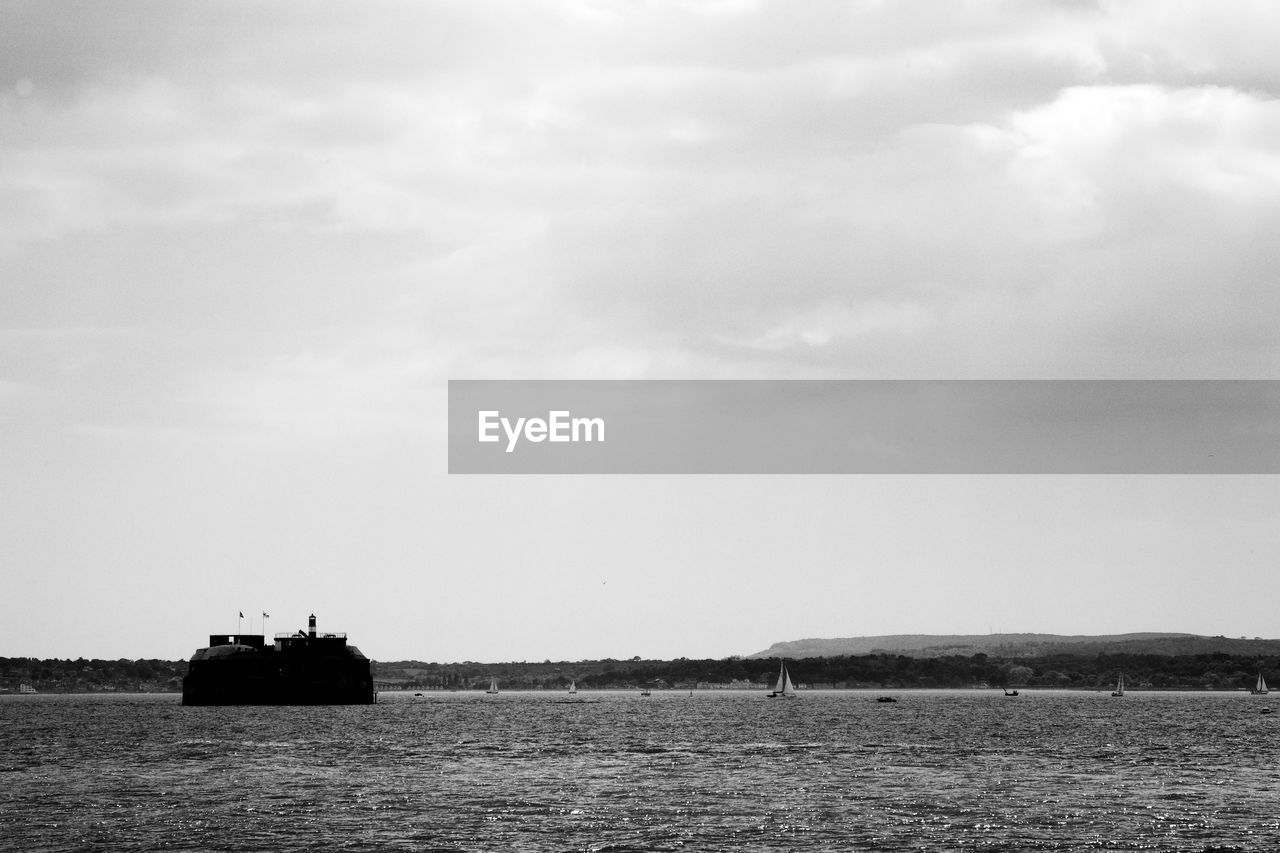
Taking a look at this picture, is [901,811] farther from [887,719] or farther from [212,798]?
[887,719]

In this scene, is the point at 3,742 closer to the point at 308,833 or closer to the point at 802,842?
the point at 308,833

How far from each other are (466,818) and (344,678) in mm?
118968

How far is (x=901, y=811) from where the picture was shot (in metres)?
52.9

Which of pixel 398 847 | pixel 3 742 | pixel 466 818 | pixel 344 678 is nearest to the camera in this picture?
pixel 398 847

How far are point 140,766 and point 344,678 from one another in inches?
3642

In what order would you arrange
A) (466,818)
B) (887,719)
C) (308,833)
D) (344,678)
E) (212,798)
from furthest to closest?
(344,678)
(887,719)
(212,798)
(466,818)
(308,833)

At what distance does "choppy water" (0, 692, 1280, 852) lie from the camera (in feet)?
150

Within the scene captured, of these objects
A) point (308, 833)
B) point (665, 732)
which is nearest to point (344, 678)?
point (665, 732)

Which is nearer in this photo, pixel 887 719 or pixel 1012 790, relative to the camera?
pixel 1012 790

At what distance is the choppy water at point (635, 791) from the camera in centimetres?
4584

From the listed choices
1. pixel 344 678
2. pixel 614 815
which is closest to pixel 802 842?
pixel 614 815

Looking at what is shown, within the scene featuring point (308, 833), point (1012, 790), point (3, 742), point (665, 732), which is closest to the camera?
point (308, 833)

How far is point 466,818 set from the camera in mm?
51281

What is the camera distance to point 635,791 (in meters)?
61.0
